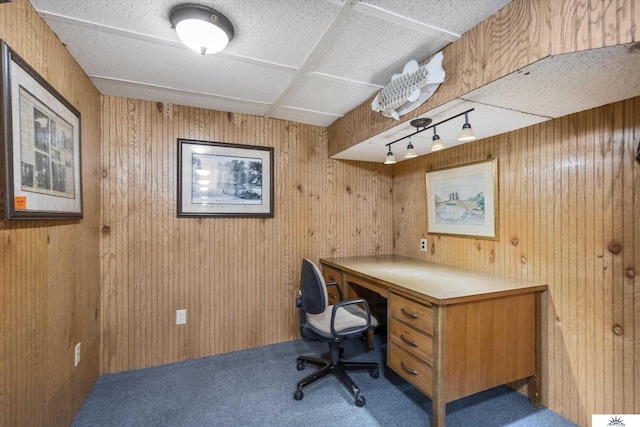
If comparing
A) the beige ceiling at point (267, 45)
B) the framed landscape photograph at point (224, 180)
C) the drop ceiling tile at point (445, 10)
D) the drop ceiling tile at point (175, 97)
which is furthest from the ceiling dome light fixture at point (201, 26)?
the framed landscape photograph at point (224, 180)

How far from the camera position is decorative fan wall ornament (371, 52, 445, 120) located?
5.09 ft

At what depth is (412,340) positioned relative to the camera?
1737 millimetres

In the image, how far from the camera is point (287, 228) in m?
2.78

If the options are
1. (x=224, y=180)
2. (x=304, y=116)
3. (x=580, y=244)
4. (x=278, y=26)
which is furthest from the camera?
(x=304, y=116)

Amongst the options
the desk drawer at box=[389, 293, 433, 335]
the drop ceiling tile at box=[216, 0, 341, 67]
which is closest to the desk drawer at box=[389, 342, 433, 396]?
the desk drawer at box=[389, 293, 433, 335]

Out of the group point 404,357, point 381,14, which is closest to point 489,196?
point 404,357

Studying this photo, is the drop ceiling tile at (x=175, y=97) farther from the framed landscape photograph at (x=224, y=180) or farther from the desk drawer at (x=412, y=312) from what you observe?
the desk drawer at (x=412, y=312)

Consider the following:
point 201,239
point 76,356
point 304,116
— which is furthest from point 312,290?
point 304,116

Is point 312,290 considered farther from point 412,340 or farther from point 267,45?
point 267,45

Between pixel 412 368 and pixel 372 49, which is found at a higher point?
pixel 372 49

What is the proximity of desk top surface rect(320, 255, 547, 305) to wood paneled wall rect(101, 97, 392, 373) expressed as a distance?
0.53 metres

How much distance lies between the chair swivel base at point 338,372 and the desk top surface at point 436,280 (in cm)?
67

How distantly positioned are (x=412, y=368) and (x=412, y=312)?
0.33m

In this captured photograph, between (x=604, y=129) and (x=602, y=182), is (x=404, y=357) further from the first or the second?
(x=604, y=129)
